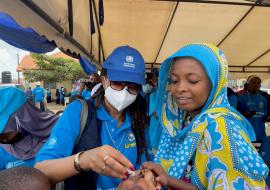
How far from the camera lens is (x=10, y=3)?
1416mm

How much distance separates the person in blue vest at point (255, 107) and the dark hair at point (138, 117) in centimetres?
410

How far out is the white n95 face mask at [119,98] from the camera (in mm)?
1734

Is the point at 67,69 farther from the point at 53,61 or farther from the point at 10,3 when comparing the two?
the point at 10,3

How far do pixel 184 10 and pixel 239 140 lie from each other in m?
3.58

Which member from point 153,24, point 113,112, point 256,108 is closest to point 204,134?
point 113,112

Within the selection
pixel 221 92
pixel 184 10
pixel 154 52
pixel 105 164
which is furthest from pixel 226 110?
pixel 154 52

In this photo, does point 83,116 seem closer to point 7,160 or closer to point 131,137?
point 131,137

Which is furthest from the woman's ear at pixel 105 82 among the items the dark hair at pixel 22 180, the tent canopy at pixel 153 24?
the dark hair at pixel 22 180

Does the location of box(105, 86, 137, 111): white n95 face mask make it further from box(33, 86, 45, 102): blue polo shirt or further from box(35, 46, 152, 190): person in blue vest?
box(33, 86, 45, 102): blue polo shirt

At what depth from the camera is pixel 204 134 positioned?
4.17 feet

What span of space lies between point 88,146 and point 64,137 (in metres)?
0.14

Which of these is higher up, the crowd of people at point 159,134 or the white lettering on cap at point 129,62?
the white lettering on cap at point 129,62

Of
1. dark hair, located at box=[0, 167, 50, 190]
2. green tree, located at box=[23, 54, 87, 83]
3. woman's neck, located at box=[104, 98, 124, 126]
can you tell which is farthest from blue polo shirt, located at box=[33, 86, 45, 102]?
dark hair, located at box=[0, 167, 50, 190]

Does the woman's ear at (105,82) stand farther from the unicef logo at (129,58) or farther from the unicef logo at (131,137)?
the unicef logo at (131,137)
